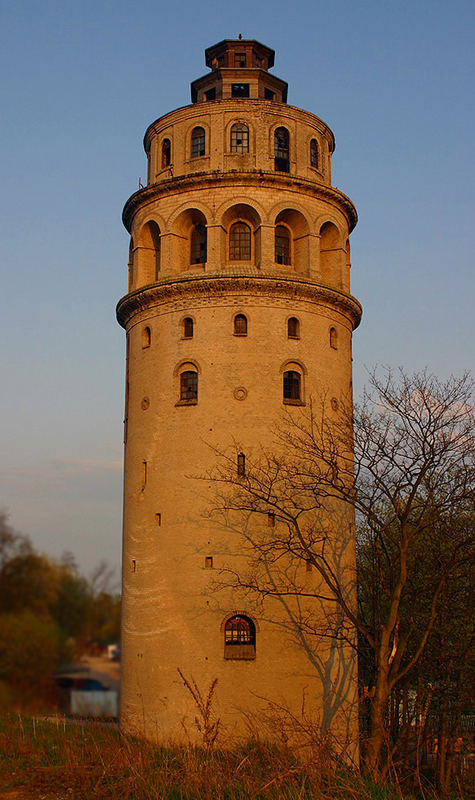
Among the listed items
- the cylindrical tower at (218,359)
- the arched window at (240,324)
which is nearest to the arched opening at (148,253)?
the cylindrical tower at (218,359)

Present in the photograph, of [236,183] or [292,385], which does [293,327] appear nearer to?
[292,385]

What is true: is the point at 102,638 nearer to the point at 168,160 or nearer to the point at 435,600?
the point at 435,600

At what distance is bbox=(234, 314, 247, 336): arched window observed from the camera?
24.7m

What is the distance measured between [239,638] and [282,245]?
13.4 metres

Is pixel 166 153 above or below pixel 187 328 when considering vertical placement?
above

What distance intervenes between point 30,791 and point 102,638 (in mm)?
8310

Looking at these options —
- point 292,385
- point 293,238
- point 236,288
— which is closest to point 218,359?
point 236,288

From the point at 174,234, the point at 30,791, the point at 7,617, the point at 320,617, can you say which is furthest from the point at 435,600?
the point at 174,234

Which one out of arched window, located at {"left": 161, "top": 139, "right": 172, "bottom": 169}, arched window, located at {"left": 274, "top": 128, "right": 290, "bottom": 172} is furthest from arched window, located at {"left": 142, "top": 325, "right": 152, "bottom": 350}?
arched window, located at {"left": 274, "top": 128, "right": 290, "bottom": 172}

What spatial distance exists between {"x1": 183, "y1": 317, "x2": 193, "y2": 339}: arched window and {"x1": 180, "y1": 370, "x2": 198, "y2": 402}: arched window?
4.16ft

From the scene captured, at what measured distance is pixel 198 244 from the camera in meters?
26.7

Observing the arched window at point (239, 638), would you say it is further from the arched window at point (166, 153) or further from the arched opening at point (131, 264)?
the arched window at point (166, 153)

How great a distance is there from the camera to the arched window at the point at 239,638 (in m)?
22.6

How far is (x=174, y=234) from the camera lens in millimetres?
26156
